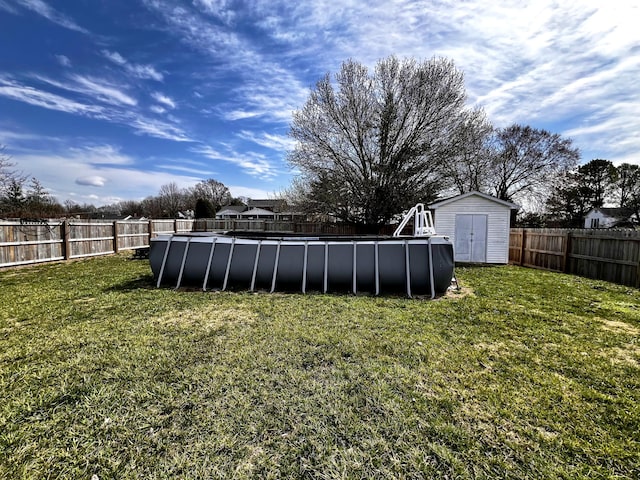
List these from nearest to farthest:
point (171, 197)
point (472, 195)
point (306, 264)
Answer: point (306, 264) → point (472, 195) → point (171, 197)

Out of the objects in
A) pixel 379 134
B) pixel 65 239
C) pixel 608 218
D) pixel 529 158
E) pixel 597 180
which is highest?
pixel 529 158

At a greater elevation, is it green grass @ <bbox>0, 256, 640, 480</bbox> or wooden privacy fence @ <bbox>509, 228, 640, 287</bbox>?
wooden privacy fence @ <bbox>509, 228, 640, 287</bbox>

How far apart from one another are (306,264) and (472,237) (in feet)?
25.9

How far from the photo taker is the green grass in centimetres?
175

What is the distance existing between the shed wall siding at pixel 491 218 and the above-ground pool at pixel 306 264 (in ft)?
18.9

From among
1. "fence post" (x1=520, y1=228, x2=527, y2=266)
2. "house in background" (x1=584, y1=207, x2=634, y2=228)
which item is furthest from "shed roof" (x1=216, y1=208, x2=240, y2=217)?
"house in background" (x1=584, y1=207, x2=634, y2=228)

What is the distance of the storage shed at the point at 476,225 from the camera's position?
A: 11.0 m

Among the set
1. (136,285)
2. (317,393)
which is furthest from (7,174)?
(317,393)

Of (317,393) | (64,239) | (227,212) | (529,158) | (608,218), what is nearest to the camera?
(317,393)

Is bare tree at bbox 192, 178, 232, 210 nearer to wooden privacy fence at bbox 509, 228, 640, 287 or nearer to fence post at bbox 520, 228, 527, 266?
fence post at bbox 520, 228, 527, 266

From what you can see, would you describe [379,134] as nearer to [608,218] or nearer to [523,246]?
[523,246]

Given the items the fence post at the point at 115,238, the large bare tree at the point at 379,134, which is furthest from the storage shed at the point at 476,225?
the fence post at the point at 115,238

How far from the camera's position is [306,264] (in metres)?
6.12

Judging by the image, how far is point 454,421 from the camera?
2096 millimetres
